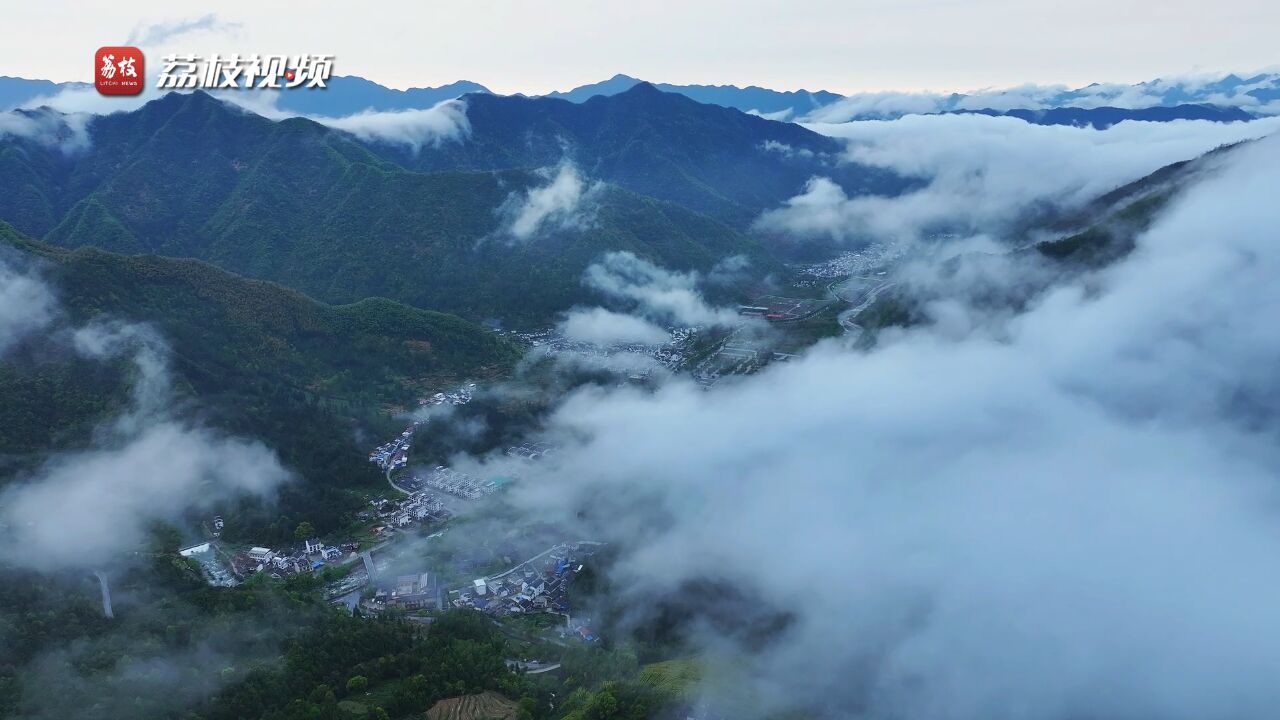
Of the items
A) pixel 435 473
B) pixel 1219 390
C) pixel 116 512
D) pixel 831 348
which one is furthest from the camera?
pixel 831 348

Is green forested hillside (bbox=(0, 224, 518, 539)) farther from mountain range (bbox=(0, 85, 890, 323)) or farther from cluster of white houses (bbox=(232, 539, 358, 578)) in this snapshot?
mountain range (bbox=(0, 85, 890, 323))

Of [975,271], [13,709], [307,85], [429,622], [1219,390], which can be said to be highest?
[307,85]

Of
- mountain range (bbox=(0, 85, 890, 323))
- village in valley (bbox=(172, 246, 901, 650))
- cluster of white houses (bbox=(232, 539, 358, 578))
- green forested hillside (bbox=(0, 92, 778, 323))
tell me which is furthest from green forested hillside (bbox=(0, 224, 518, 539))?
green forested hillside (bbox=(0, 92, 778, 323))

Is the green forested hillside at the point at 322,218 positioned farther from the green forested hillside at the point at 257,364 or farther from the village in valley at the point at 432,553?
the village in valley at the point at 432,553

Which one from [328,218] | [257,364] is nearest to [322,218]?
[328,218]

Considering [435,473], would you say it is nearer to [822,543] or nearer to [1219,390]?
[822,543]

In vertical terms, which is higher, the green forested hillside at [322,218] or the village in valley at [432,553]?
the green forested hillside at [322,218]

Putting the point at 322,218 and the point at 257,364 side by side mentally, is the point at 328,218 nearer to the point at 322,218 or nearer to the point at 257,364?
the point at 322,218

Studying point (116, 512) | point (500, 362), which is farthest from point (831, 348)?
point (116, 512)

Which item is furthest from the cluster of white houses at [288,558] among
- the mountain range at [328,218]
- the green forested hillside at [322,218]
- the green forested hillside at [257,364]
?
the green forested hillside at [322,218]
